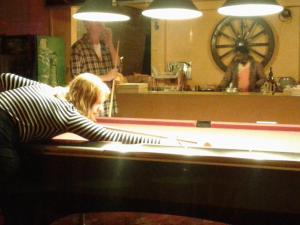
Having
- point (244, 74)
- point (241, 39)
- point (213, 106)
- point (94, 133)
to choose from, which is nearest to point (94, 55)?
point (213, 106)

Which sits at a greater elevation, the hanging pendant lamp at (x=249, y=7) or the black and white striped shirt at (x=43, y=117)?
the hanging pendant lamp at (x=249, y=7)

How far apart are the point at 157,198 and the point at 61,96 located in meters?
0.83

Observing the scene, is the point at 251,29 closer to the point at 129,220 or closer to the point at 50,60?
the point at 50,60

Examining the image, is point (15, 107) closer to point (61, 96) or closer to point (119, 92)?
point (61, 96)

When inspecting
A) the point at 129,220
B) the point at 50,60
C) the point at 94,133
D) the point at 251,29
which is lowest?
the point at 129,220

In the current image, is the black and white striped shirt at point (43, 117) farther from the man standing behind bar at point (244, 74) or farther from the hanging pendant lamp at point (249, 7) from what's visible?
the man standing behind bar at point (244, 74)

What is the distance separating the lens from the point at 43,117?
234 centimetres

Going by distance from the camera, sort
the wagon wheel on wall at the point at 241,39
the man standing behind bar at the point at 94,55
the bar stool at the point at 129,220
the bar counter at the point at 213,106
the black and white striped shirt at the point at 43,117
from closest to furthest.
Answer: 1. the black and white striped shirt at the point at 43,117
2. the bar stool at the point at 129,220
3. the man standing behind bar at the point at 94,55
4. the bar counter at the point at 213,106
5. the wagon wheel on wall at the point at 241,39

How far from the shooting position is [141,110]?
5789 millimetres

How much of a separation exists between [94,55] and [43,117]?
2483mm

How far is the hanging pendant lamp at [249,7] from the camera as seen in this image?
2.73 meters

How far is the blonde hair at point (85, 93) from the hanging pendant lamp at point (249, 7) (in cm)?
94

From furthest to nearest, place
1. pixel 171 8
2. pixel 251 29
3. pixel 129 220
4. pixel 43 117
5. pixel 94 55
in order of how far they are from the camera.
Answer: pixel 251 29, pixel 94 55, pixel 129 220, pixel 171 8, pixel 43 117

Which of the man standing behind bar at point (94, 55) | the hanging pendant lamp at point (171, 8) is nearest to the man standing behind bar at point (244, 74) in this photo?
the man standing behind bar at point (94, 55)
